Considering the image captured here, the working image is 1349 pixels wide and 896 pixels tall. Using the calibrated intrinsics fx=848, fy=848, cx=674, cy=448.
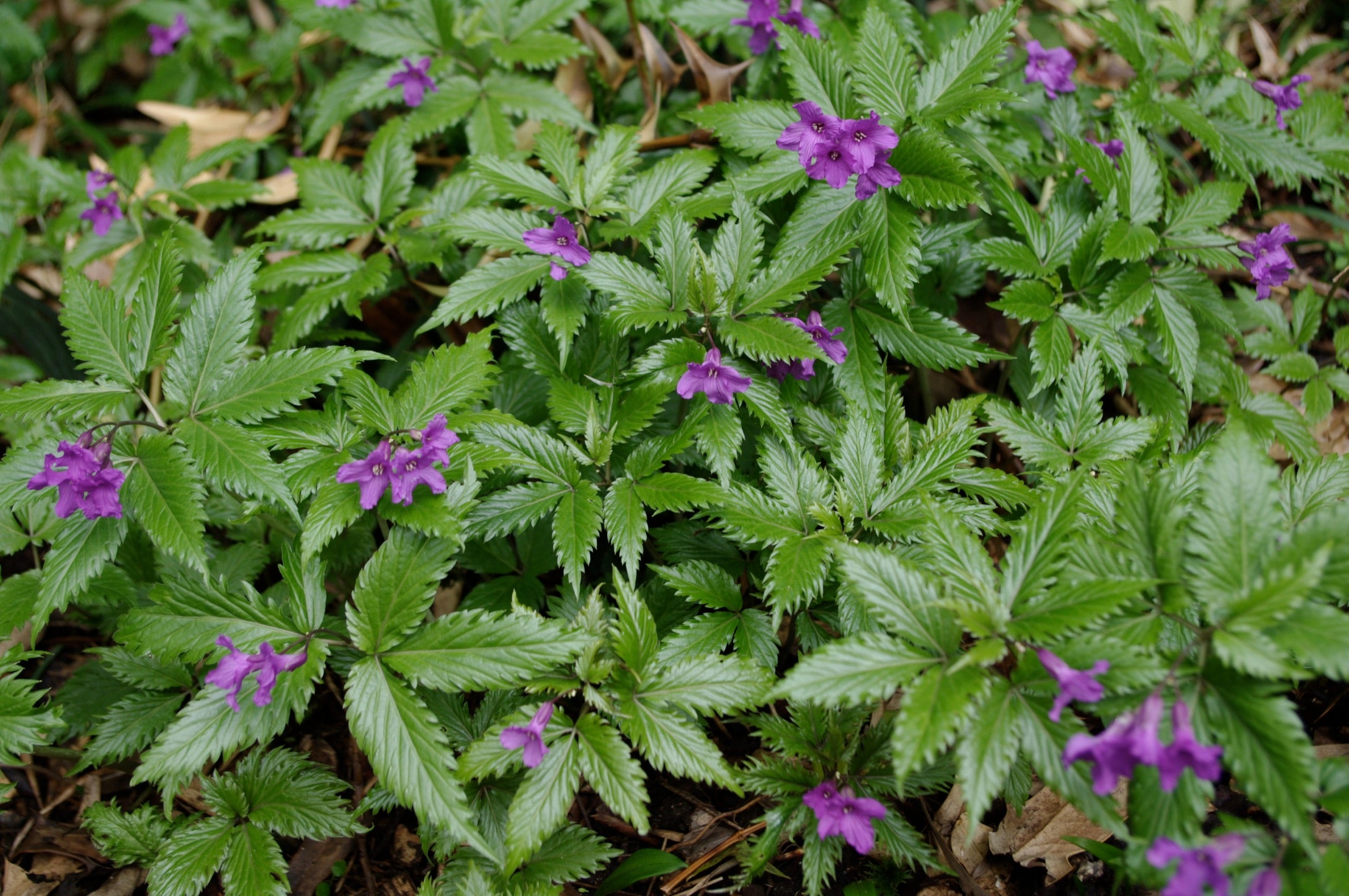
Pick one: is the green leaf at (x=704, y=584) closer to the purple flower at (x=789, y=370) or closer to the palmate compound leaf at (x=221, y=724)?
the purple flower at (x=789, y=370)

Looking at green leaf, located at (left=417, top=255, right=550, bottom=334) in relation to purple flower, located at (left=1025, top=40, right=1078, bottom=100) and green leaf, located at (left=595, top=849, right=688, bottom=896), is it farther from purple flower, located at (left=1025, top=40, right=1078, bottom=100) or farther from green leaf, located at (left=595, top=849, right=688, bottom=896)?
purple flower, located at (left=1025, top=40, right=1078, bottom=100)

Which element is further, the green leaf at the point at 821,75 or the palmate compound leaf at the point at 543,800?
the green leaf at the point at 821,75

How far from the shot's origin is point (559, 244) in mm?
2625

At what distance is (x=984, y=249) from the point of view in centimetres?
280

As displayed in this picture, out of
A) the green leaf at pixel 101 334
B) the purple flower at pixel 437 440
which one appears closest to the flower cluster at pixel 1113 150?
the purple flower at pixel 437 440

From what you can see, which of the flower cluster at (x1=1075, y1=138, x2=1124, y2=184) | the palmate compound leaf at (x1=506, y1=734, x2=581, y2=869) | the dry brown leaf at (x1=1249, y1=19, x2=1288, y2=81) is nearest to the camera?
the palmate compound leaf at (x1=506, y1=734, x2=581, y2=869)

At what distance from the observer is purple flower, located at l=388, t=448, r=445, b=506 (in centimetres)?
216

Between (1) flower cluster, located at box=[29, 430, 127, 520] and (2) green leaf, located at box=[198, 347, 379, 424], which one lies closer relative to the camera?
(1) flower cluster, located at box=[29, 430, 127, 520]

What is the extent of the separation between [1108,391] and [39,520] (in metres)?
3.73

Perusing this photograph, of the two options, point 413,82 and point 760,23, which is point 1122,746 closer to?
point 760,23

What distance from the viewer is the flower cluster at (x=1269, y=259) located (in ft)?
8.79

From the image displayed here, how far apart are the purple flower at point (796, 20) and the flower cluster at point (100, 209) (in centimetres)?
279

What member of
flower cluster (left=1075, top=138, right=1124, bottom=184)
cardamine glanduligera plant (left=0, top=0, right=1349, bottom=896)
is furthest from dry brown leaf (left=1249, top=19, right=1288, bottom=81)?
flower cluster (left=1075, top=138, right=1124, bottom=184)

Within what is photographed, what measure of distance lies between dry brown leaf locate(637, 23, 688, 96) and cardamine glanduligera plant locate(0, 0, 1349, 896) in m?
0.03
